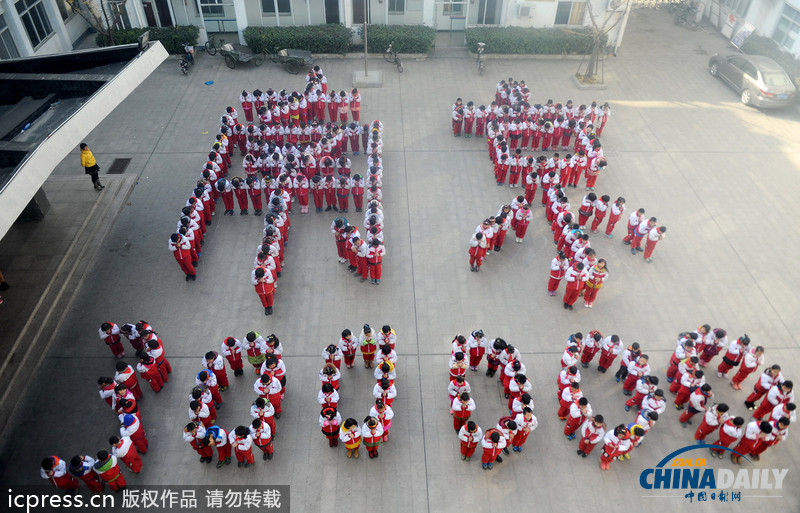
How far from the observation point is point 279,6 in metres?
20.5

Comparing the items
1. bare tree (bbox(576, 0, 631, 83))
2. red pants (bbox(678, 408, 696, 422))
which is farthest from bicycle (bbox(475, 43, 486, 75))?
red pants (bbox(678, 408, 696, 422))

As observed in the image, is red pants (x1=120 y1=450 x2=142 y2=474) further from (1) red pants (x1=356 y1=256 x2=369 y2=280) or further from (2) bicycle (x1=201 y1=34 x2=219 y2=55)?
(2) bicycle (x1=201 y1=34 x2=219 y2=55)

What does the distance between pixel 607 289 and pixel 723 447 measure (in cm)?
369

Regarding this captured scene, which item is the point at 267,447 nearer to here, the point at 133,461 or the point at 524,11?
the point at 133,461

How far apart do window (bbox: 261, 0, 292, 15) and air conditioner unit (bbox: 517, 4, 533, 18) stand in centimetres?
848

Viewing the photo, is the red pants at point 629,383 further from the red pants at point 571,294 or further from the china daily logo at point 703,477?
the red pants at point 571,294

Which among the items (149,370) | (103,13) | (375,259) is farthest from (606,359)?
(103,13)

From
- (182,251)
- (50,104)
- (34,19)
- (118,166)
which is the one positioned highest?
(50,104)

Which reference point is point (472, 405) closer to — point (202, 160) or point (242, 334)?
point (242, 334)

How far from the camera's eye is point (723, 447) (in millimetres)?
8469

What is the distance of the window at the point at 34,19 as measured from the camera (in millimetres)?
17170

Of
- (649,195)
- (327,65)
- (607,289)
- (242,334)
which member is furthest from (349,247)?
(327,65)

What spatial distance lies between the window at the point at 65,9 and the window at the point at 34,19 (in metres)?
1.16

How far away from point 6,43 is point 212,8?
707 cm
